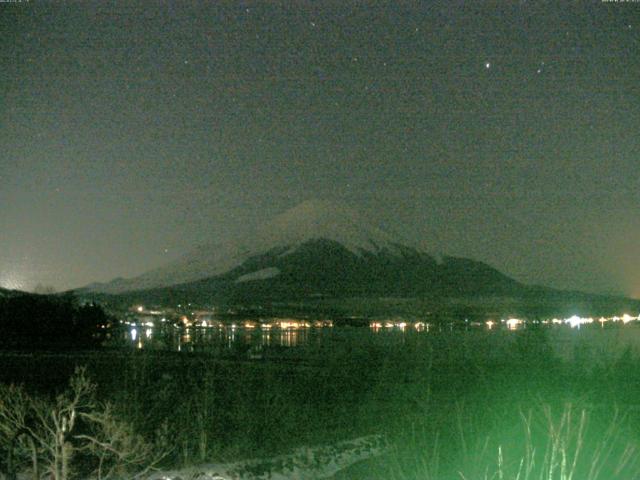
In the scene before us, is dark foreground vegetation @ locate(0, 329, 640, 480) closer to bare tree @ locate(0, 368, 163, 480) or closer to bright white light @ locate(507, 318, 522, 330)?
bare tree @ locate(0, 368, 163, 480)

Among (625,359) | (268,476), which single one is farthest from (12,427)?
(625,359)

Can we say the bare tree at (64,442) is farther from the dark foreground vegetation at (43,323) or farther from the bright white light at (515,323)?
the bright white light at (515,323)

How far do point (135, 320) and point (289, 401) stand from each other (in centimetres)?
10762

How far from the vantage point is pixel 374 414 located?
14.2m

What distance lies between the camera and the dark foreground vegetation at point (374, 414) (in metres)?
7.74

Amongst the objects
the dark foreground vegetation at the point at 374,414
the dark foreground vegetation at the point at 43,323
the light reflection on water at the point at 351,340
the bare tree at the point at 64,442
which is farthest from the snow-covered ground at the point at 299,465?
the dark foreground vegetation at the point at 43,323

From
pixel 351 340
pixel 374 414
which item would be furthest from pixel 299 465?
pixel 351 340

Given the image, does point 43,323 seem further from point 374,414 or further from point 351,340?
point 374,414

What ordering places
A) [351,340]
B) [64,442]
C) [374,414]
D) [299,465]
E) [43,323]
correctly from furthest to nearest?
[351,340] < [43,323] < [374,414] < [299,465] < [64,442]

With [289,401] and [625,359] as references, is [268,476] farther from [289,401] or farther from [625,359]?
[625,359]

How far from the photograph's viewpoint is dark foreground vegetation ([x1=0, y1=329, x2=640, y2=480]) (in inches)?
305

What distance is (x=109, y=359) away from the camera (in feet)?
90.0

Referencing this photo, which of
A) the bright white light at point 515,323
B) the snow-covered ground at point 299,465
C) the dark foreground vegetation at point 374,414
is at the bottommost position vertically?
the snow-covered ground at point 299,465

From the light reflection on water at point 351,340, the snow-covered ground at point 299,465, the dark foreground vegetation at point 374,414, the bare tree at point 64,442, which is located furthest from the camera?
the light reflection on water at point 351,340
